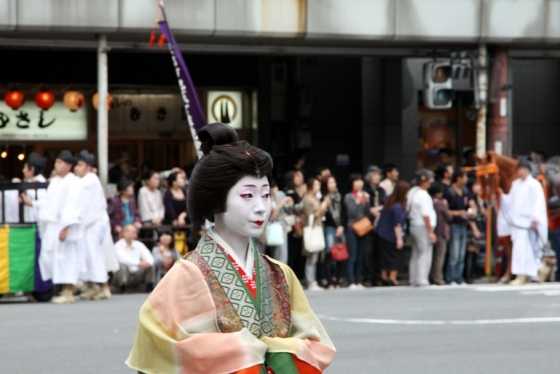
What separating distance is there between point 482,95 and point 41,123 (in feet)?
24.5

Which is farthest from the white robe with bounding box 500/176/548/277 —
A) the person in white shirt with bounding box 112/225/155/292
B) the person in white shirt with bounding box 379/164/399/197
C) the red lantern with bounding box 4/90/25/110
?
the red lantern with bounding box 4/90/25/110

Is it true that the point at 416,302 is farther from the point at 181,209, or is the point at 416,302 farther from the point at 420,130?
the point at 420,130

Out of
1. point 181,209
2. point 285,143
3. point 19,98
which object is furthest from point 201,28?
point 285,143

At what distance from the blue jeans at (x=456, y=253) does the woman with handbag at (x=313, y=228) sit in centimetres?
209

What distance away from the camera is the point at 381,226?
1894 centimetres

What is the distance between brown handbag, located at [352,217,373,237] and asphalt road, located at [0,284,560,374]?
185cm

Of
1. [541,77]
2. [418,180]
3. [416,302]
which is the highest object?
[541,77]

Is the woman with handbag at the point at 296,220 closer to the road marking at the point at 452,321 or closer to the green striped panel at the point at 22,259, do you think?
the green striped panel at the point at 22,259

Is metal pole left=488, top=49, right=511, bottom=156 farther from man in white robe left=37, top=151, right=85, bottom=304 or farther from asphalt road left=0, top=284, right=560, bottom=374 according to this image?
man in white robe left=37, top=151, right=85, bottom=304

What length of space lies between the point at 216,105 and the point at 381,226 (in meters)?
6.85

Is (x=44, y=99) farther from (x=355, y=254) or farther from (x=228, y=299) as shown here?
(x=228, y=299)

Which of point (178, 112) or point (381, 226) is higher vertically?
point (178, 112)

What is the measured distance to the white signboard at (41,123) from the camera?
76.0 feet

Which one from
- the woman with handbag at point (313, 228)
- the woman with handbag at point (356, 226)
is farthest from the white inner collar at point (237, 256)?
the woman with handbag at point (356, 226)
